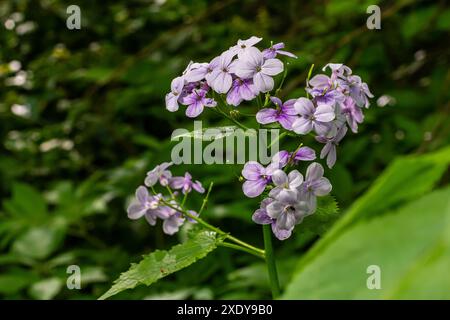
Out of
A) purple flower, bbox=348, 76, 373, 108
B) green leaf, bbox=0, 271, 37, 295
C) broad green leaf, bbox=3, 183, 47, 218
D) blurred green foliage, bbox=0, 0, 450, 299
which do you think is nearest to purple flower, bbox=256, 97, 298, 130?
purple flower, bbox=348, 76, 373, 108

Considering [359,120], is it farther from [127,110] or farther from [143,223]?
[127,110]

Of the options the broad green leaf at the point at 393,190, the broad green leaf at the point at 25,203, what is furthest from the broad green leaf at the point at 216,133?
the broad green leaf at the point at 25,203

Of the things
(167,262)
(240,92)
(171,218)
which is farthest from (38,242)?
(240,92)

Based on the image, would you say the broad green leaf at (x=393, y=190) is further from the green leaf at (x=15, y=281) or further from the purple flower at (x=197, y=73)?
the green leaf at (x=15, y=281)

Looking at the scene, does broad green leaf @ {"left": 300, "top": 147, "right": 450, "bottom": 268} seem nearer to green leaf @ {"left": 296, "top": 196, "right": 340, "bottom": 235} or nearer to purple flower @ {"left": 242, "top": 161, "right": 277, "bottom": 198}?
purple flower @ {"left": 242, "top": 161, "right": 277, "bottom": 198}
